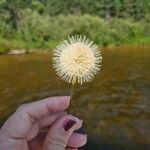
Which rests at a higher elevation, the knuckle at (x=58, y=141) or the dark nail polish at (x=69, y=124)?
the dark nail polish at (x=69, y=124)

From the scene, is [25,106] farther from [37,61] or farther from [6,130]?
[37,61]

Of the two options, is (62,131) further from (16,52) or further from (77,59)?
(16,52)

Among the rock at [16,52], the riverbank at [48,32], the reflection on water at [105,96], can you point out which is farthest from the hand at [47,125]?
the riverbank at [48,32]

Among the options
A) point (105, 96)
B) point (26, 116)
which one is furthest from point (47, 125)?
point (105, 96)

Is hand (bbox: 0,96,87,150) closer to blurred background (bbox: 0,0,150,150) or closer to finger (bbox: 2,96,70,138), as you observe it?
finger (bbox: 2,96,70,138)

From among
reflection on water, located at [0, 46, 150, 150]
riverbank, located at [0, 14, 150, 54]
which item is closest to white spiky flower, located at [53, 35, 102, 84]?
reflection on water, located at [0, 46, 150, 150]

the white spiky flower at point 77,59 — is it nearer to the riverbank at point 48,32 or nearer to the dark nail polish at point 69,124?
the dark nail polish at point 69,124

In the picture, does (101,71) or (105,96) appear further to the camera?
(101,71)

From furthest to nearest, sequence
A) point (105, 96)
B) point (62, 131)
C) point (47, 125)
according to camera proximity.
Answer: point (105, 96) → point (47, 125) → point (62, 131)

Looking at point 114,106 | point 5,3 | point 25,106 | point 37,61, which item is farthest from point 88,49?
point 5,3
